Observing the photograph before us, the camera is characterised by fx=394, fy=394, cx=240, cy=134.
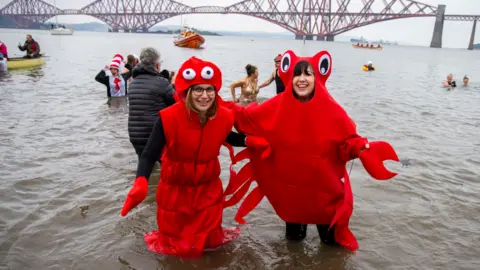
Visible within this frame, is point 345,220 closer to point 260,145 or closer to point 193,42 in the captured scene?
point 260,145

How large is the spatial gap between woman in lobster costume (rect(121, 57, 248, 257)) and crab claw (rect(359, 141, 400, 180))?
3.22 feet

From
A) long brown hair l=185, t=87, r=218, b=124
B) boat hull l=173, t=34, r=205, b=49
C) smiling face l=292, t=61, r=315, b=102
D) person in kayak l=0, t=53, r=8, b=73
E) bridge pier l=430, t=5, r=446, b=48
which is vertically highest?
bridge pier l=430, t=5, r=446, b=48

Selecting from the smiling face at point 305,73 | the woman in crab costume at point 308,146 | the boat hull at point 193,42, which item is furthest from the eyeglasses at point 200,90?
the boat hull at point 193,42

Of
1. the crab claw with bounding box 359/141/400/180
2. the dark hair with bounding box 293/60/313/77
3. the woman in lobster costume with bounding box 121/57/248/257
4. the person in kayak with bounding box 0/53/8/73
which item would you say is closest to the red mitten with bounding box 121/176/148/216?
the woman in lobster costume with bounding box 121/57/248/257

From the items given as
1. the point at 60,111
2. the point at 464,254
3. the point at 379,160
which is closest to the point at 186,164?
the point at 379,160

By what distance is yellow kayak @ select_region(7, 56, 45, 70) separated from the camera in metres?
17.2

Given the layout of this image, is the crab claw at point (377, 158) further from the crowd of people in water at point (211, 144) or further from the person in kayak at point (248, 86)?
the person in kayak at point (248, 86)

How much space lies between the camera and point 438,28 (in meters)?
109

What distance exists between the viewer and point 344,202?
9.81 feet

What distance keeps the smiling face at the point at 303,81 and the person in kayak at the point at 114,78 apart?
683cm

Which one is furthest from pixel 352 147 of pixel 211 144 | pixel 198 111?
pixel 198 111

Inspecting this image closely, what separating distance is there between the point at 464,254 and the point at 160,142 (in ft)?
9.96

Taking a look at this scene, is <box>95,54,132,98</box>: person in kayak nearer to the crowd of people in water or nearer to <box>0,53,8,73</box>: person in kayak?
the crowd of people in water

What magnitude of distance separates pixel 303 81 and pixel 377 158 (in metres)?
0.77
